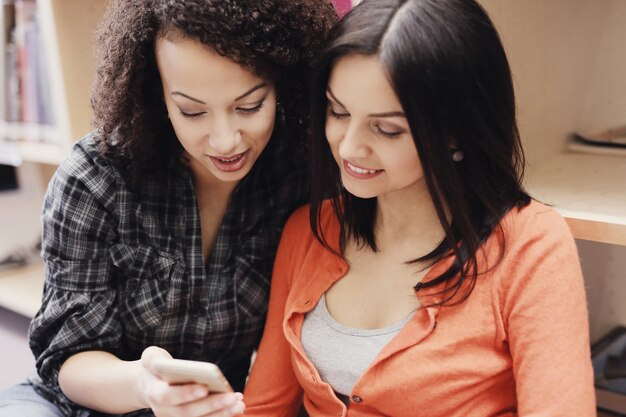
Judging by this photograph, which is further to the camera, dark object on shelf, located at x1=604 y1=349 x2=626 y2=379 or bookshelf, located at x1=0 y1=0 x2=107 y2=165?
Result: bookshelf, located at x1=0 y1=0 x2=107 y2=165

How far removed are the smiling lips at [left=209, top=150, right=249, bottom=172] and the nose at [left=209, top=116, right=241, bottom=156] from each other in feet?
0.15

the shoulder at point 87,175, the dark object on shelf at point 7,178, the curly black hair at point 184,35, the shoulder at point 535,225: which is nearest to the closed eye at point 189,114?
the curly black hair at point 184,35

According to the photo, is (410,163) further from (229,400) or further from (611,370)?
(611,370)

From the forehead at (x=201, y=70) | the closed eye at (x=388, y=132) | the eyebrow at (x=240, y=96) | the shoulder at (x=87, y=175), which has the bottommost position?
the shoulder at (x=87, y=175)

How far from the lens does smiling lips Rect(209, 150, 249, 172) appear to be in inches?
37.9

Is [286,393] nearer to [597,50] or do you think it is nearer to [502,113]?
[502,113]

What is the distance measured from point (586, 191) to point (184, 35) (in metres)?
0.67

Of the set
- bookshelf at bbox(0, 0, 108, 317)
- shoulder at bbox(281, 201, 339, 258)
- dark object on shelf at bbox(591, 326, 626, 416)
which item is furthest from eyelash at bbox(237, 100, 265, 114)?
dark object on shelf at bbox(591, 326, 626, 416)

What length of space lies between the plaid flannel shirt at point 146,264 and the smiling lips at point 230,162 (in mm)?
146

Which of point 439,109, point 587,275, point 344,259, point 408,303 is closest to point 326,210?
point 344,259

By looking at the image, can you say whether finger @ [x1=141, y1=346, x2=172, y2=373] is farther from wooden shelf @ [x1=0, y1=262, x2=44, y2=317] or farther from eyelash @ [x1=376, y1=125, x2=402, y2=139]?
wooden shelf @ [x1=0, y1=262, x2=44, y2=317]

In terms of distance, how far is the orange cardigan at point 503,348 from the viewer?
78cm

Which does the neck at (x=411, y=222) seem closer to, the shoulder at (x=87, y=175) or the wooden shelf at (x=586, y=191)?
the wooden shelf at (x=586, y=191)

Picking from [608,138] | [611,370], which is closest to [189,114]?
[608,138]
